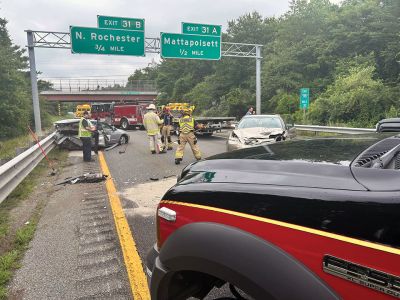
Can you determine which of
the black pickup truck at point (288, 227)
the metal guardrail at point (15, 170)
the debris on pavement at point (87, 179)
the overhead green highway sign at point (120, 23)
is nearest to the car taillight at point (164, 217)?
the black pickup truck at point (288, 227)

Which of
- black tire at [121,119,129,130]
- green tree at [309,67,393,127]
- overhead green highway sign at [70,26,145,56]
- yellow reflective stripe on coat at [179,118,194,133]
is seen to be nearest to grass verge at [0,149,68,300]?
yellow reflective stripe on coat at [179,118,194,133]

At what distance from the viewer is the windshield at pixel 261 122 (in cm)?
1103

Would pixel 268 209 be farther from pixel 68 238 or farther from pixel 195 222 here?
pixel 68 238

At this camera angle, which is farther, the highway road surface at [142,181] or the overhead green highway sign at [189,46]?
the overhead green highway sign at [189,46]

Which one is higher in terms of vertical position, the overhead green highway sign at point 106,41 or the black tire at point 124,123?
the overhead green highway sign at point 106,41

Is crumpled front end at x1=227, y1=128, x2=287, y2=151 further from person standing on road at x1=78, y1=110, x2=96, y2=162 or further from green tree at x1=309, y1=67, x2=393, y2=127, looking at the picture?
green tree at x1=309, y1=67, x2=393, y2=127

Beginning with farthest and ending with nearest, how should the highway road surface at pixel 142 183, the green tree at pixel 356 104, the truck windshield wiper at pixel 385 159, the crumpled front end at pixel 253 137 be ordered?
the green tree at pixel 356 104 < the crumpled front end at pixel 253 137 < the highway road surface at pixel 142 183 < the truck windshield wiper at pixel 385 159

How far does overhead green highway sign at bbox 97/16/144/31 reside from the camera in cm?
1972

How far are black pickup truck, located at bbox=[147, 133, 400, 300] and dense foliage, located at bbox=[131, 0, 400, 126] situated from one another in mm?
18125

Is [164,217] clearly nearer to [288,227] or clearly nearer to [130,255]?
[288,227]

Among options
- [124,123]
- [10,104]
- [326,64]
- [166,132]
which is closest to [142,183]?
[166,132]

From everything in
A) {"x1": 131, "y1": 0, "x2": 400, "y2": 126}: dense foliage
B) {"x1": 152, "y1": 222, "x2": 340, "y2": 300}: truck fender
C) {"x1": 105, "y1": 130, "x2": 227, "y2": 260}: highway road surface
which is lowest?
{"x1": 105, "y1": 130, "x2": 227, "y2": 260}: highway road surface

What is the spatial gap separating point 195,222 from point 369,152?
3.24 feet

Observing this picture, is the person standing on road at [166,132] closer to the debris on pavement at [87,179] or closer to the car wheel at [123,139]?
the car wheel at [123,139]
